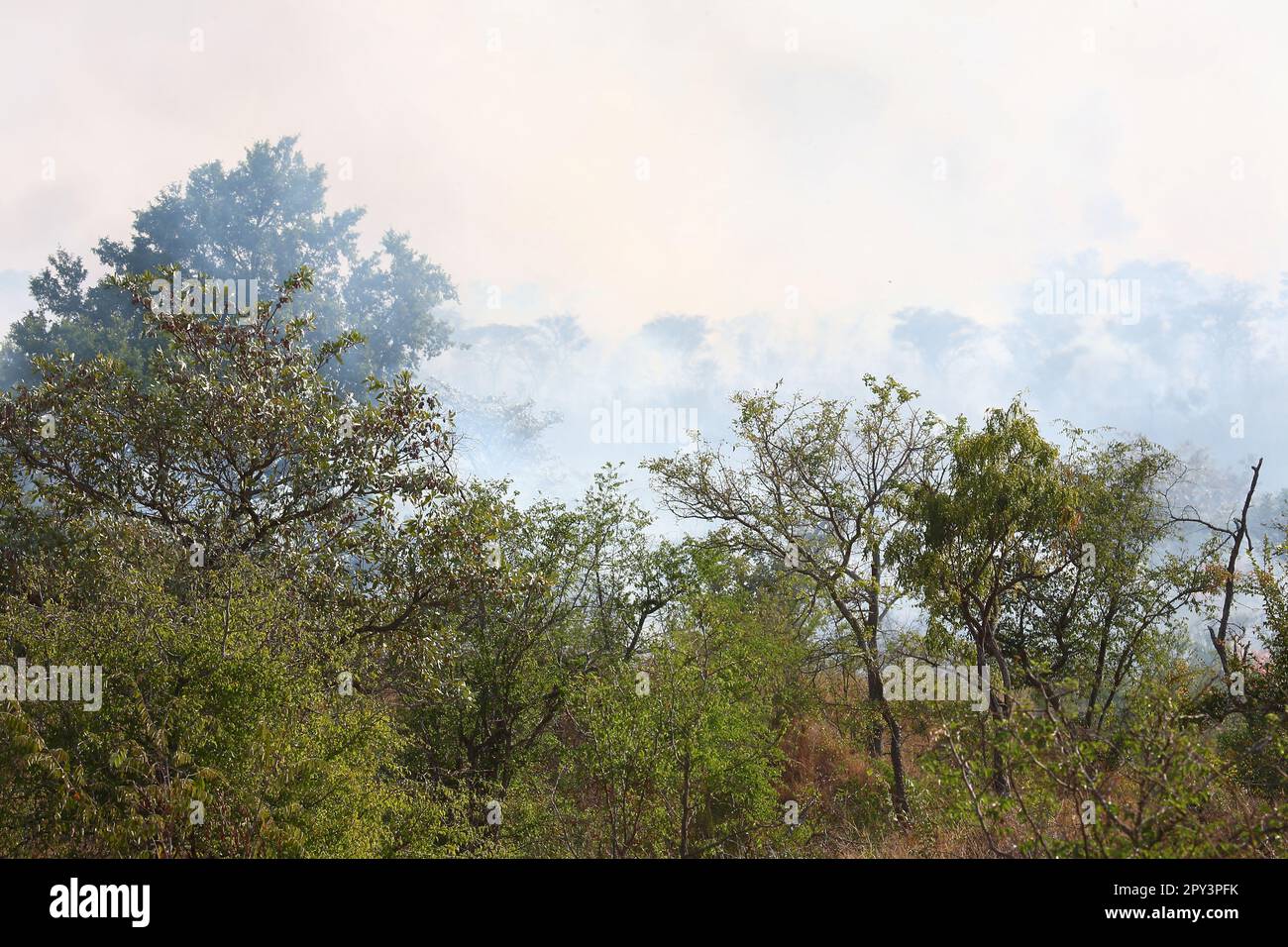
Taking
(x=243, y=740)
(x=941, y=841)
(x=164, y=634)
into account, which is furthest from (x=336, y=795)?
(x=941, y=841)

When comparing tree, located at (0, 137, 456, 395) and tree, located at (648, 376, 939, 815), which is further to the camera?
tree, located at (0, 137, 456, 395)

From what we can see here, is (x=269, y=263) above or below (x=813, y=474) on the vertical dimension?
above

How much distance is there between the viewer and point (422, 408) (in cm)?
1430

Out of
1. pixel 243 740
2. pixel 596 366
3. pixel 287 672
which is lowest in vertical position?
pixel 243 740

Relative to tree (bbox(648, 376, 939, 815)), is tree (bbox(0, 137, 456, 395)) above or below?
above

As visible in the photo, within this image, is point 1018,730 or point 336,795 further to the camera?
point 336,795

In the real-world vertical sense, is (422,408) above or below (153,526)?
above

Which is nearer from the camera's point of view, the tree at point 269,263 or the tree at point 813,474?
the tree at point 813,474

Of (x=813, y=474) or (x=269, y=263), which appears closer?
(x=813, y=474)

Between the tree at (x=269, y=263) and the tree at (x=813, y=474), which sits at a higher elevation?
the tree at (x=269, y=263)

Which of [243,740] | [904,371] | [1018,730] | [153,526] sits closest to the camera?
[1018,730]
